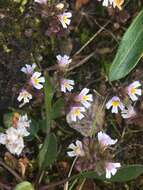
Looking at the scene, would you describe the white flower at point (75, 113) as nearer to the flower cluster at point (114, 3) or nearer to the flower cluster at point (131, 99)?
the flower cluster at point (131, 99)

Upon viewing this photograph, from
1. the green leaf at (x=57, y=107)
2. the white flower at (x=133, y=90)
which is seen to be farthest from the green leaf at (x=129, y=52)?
the green leaf at (x=57, y=107)

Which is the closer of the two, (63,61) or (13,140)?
(13,140)

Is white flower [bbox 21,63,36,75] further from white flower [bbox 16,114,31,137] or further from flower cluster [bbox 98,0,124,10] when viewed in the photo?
flower cluster [bbox 98,0,124,10]

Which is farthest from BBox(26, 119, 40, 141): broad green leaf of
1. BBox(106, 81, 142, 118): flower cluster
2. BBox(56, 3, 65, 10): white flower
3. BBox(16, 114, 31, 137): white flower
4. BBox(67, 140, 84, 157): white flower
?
BBox(56, 3, 65, 10): white flower

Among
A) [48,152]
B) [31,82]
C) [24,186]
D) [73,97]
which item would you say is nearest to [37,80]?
[31,82]

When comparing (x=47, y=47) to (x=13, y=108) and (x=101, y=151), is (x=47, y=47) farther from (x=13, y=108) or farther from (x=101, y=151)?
(x=101, y=151)

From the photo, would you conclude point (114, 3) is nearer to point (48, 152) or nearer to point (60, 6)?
point (60, 6)
